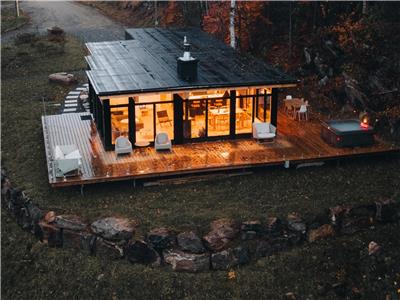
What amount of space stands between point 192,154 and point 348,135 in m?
6.57

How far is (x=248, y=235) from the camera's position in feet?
65.2

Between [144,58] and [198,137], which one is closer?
[198,137]

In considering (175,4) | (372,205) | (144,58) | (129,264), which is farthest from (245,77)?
(175,4)

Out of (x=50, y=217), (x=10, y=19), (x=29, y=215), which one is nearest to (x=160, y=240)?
(x=50, y=217)

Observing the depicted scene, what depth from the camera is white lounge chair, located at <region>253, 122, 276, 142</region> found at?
25.4 metres

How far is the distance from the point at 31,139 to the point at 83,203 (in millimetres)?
7705

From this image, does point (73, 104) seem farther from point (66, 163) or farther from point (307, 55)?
point (307, 55)

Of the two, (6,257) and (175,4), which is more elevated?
(175,4)

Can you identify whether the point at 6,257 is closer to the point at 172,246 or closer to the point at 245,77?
the point at 172,246

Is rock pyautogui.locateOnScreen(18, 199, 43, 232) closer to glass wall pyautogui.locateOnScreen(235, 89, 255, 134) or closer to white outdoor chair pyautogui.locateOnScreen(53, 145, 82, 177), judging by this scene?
white outdoor chair pyautogui.locateOnScreen(53, 145, 82, 177)

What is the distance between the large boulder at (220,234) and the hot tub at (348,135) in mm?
7261

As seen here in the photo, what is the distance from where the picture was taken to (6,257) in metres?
21.1

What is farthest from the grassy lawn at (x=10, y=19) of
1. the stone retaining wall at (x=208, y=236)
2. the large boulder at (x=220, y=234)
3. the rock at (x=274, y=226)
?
the rock at (x=274, y=226)

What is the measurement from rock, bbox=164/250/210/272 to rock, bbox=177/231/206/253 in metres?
0.16
